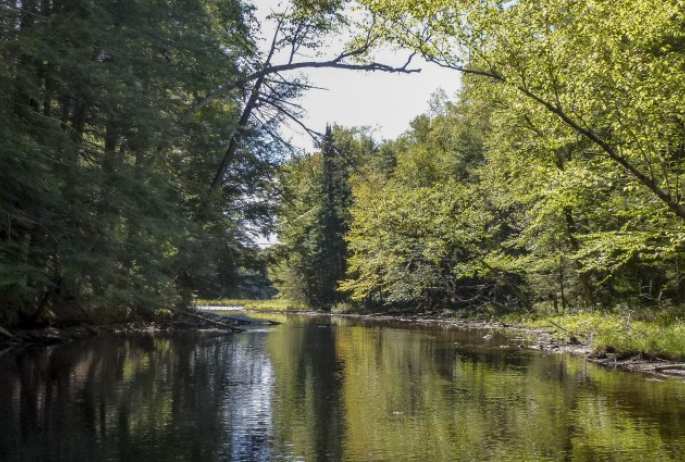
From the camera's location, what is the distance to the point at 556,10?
45.2 feet

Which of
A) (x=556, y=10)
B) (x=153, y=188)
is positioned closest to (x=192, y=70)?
(x=153, y=188)

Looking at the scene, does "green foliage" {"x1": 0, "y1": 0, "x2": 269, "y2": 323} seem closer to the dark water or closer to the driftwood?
the dark water

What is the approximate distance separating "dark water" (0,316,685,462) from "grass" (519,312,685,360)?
148cm

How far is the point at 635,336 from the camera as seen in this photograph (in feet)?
57.7

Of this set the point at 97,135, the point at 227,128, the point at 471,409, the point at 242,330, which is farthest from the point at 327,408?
the point at 242,330

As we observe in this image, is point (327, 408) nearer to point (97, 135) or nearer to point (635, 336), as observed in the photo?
point (635, 336)

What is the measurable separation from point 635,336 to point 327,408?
9.95 meters

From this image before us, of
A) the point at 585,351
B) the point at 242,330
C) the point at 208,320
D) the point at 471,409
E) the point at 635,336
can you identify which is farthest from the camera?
the point at 242,330

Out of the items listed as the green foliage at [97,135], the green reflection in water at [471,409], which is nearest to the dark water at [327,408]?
the green reflection in water at [471,409]

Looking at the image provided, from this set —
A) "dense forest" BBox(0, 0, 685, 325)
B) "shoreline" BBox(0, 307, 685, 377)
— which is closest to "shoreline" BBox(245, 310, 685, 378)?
"shoreline" BBox(0, 307, 685, 377)

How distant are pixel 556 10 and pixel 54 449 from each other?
11851mm

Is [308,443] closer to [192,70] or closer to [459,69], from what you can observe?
[459,69]

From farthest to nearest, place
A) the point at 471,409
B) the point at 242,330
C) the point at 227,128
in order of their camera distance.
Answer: the point at 242,330 < the point at 227,128 < the point at 471,409

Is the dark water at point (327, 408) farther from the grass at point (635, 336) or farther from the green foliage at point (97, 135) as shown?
the green foliage at point (97, 135)
